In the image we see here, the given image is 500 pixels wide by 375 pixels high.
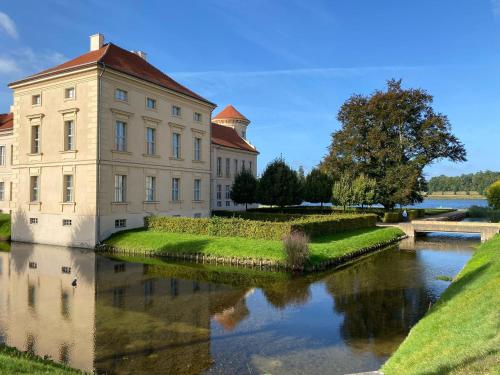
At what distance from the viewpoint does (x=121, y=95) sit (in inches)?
1077

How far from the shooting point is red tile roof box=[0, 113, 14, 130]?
39.1 m

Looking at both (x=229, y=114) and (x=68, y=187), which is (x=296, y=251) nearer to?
(x=68, y=187)

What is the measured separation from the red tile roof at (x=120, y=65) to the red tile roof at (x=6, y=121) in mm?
11893

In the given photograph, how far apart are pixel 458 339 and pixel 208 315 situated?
6.99 metres

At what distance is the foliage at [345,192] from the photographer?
42.3 metres

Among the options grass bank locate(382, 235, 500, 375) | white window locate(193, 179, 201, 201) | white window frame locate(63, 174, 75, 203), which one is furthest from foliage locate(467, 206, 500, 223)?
white window frame locate(63, 174, 75, 203)

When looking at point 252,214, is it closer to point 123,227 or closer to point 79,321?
point 123,227

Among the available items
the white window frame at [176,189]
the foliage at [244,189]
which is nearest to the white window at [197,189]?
the white window frame at [176,189]

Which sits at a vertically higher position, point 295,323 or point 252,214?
point 252,214

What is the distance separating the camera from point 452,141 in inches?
1745

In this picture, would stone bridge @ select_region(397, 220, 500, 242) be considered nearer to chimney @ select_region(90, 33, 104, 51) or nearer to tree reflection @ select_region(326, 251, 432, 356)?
tree reflection @ select_region(326, 251, 432, 356)

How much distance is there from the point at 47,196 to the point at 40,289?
15065mm

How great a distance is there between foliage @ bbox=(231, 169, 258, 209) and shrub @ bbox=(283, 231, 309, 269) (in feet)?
86.4

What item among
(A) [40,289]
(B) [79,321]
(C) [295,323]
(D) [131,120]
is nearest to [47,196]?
(D) [131,120]
